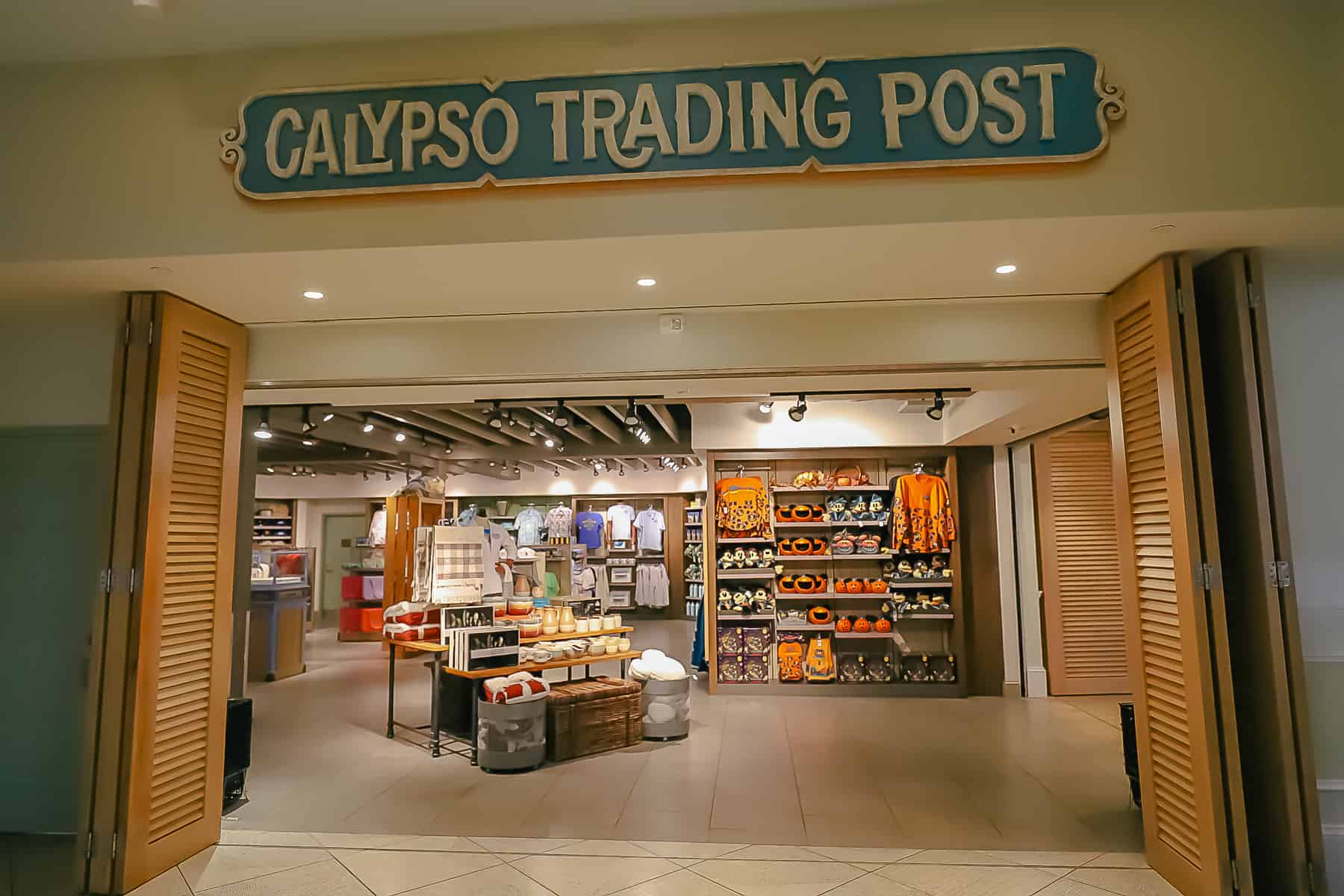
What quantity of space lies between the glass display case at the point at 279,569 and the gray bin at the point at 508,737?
15.8ft

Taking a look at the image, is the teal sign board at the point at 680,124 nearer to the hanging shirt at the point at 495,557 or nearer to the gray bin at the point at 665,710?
the hanging shirt at the point at 495,557

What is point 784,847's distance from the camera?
371 centimetres

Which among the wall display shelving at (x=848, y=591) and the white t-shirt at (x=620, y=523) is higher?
the white t-shirt at (x=620, y=523)

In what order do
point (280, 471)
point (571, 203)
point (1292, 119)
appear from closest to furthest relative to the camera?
point (1292, 119), point (571, 203), point (280, 471)

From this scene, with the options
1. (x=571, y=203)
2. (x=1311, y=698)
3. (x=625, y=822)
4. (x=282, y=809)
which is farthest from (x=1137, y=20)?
(x=282, y=809)

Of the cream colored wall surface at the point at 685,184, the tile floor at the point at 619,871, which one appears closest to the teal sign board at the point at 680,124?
the cream colored wall surface at the point at 685,184

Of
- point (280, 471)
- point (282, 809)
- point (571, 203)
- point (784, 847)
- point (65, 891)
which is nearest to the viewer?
point (571, 203)

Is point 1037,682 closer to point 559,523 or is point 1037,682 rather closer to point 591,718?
point 591,718

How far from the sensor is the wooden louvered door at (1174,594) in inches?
118

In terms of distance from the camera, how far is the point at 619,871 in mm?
3469

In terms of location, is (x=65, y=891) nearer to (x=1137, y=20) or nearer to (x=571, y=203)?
(x=571, y=203)

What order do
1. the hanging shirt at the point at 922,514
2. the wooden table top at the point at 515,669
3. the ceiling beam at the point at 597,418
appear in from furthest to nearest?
1. the ceiling beam at the point at 597,418
2. the hanging shirt at the point at 922,514
3. the wooden table top at the point at 515,669

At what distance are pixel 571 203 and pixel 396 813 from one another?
11.6 feet

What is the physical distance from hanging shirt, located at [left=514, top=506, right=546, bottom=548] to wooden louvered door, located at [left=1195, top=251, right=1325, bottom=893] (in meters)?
10.7
